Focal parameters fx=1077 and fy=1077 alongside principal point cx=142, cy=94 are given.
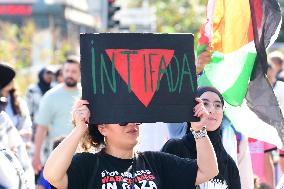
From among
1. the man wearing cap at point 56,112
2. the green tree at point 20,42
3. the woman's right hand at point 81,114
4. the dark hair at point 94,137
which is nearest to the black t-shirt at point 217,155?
the dark hair at point 94,137

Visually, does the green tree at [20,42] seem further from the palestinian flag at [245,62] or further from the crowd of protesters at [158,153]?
the palestinian flag at [245,62]

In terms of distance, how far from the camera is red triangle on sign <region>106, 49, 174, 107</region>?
5.87 m

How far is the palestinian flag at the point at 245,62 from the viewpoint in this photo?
7477mm

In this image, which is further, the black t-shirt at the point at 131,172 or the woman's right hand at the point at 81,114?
the black t-shirt at the point at 131,172

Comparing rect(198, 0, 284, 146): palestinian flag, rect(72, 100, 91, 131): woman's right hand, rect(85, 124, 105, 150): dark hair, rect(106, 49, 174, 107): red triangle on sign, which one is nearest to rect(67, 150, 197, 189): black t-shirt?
rect(85, 124, 105, 150): dark hair

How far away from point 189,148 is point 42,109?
222 inches

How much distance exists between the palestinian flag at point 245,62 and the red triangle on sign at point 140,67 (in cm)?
164

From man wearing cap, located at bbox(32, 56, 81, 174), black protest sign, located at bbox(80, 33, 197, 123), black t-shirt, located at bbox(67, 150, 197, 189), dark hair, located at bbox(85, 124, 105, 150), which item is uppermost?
black protest sign, located at bbox(80, 33, 197, 123)

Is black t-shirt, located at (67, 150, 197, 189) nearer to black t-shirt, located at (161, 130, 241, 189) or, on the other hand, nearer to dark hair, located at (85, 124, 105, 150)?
dark hair, located at (85, 124, 105, 150)

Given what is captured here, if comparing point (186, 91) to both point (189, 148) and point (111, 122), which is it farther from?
point (189, 148)

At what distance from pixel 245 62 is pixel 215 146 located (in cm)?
75

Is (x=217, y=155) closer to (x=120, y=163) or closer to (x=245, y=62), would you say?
(x=245, y=62)

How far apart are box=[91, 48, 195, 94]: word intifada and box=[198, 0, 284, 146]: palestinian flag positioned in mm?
1543

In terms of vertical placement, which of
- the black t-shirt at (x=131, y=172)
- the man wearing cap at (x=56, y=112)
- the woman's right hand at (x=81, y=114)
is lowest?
the man wearing cap at (x=56, y=112)
